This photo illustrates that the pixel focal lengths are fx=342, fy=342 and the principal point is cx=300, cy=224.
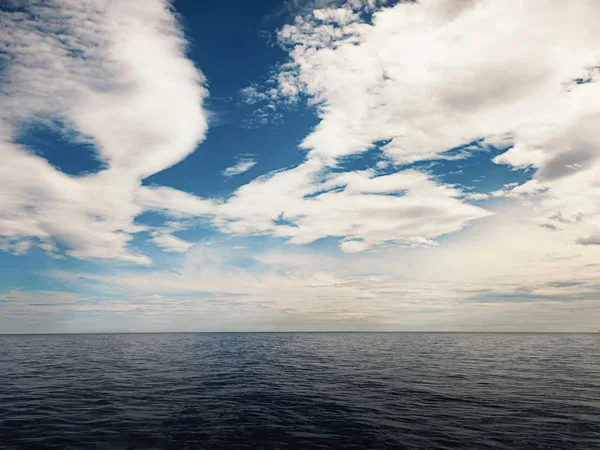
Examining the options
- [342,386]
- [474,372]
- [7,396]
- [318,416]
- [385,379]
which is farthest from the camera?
[474,372]

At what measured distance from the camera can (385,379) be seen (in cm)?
3672

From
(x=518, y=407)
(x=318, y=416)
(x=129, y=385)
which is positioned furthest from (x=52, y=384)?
(x=518, y=407)

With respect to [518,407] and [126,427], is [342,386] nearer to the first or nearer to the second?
[518,407]

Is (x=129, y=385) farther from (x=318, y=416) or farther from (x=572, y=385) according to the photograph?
(x=572, y=385)

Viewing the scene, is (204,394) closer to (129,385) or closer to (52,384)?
(129,385)

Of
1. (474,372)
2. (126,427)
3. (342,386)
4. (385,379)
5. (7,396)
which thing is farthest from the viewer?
(474,372)

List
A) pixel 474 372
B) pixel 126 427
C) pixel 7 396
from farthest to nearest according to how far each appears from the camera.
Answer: pixel 474 372, pixel 7 396, pixel 126 427

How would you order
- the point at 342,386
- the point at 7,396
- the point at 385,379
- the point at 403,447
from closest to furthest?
the point at 403,447 → the point at 7,396 → the point at 342,386 → the point at 385,379

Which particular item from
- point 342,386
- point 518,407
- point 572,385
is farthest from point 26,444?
point 572,385

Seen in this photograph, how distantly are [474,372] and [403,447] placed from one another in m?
31.2

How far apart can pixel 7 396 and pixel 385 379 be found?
34.6 meters

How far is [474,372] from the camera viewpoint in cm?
4222

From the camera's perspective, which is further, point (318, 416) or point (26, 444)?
point (318, 416)

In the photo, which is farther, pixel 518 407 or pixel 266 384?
pixel 266 384
